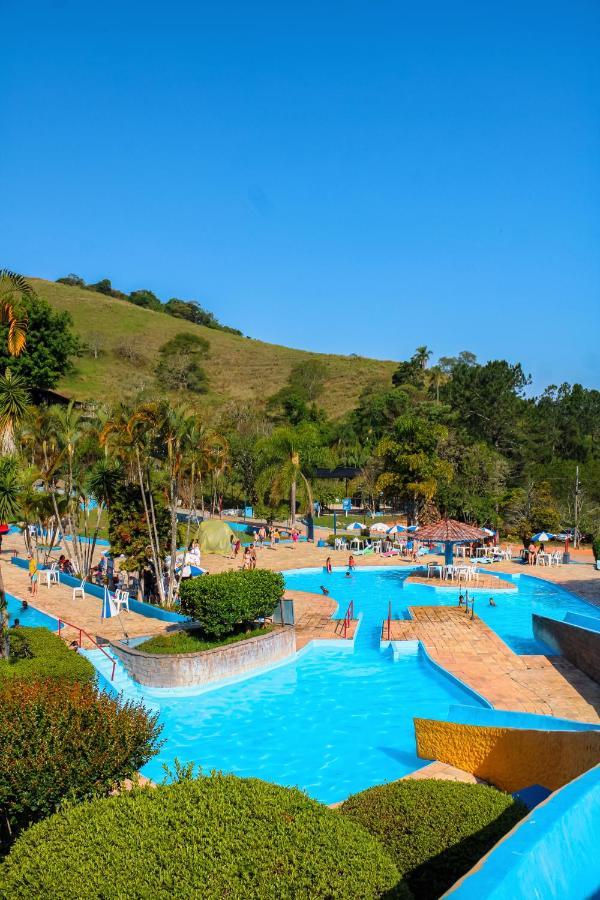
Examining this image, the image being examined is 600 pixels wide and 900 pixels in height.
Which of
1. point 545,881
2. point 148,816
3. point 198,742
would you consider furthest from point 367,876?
point 198,742

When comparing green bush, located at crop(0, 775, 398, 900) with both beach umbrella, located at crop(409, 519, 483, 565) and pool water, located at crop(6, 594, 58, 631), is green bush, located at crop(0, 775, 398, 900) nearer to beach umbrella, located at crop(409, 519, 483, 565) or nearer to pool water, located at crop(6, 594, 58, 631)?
pool water, located at crop(6, 594, 58, 631)

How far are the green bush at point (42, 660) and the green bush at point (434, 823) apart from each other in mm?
5724

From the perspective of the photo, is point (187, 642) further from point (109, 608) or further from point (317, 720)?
point (317, 720)

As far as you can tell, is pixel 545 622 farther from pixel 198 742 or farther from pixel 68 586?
pixel 68 586

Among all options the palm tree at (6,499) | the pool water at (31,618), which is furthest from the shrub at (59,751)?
the pool water at (31,618)

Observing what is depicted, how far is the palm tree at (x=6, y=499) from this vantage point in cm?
1397

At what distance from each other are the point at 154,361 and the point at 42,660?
312 ft

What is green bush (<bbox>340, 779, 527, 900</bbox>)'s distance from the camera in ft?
19.6

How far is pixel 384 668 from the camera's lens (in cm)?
1797

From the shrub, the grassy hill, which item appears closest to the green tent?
the shrub

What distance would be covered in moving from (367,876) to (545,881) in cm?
121

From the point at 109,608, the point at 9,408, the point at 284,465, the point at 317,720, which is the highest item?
the point at 9,408

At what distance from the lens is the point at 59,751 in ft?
24.4

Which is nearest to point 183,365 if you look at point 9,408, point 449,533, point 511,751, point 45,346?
point 45,346
